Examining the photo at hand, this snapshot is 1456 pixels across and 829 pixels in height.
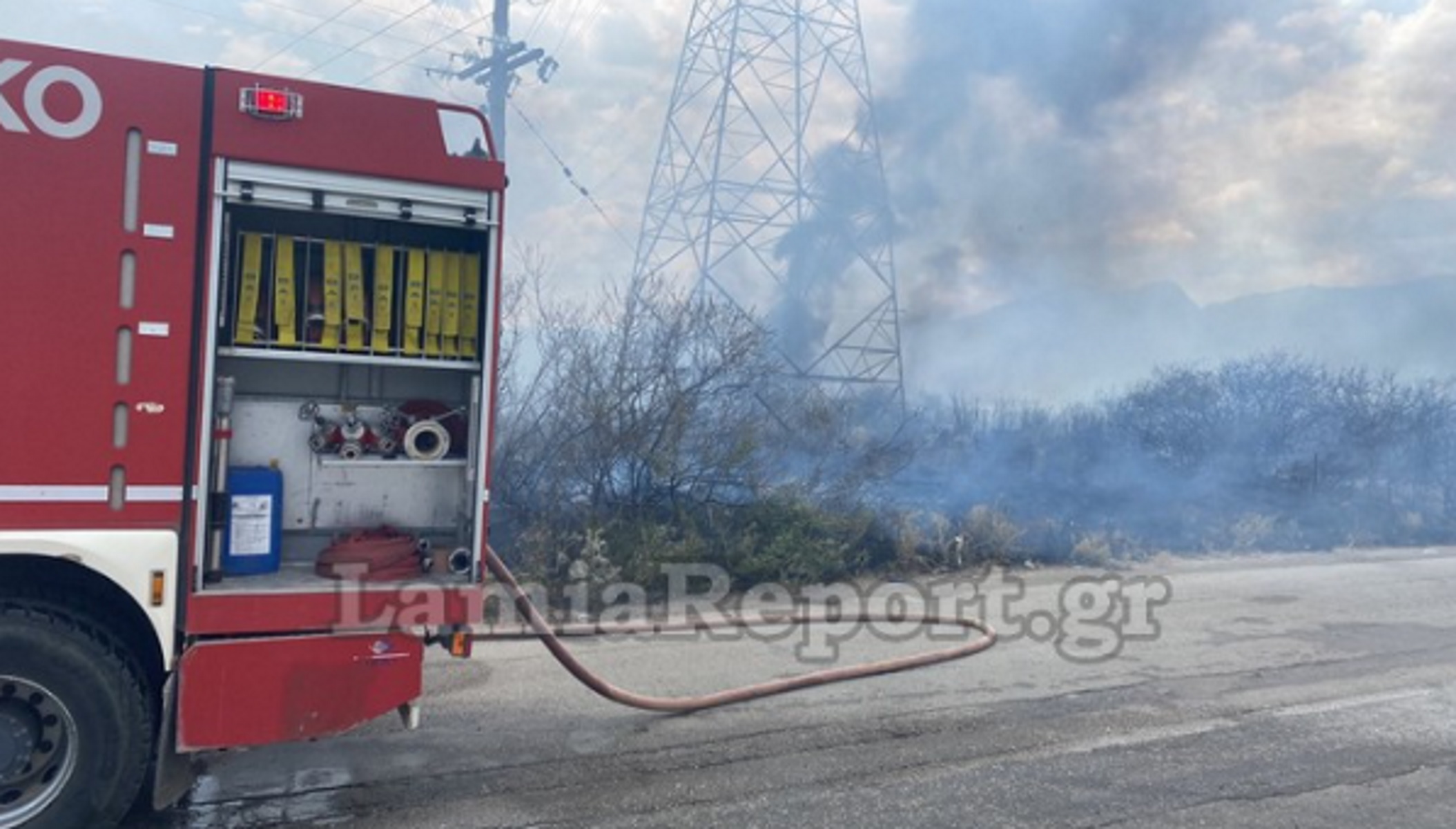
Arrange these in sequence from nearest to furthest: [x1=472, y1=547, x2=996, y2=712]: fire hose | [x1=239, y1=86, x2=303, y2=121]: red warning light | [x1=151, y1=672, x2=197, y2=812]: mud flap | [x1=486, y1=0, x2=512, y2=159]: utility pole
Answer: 1. [x1=151, y1=672, x2=197, y2=812]: mud flap
2. [x1=239, y1=86, x2=303, y2=121]: red warning light
3. [x1=472, y1=547, x2=996, y2=712]: fire hose
4. [x1=486, y1=0, x2=512, y2=159]: utility pole

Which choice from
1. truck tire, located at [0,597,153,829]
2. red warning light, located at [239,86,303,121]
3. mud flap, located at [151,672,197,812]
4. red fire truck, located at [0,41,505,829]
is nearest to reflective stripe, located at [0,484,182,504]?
red fire truck, located at [0,41,505,829]

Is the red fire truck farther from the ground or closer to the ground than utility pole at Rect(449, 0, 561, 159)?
closer to the ground

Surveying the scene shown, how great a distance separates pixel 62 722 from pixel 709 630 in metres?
4.73

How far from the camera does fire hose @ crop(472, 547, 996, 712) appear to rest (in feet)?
17.8

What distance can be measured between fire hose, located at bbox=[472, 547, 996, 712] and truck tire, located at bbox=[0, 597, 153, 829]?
4.76 feet

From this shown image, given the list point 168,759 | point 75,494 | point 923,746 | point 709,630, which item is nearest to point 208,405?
point 75,494

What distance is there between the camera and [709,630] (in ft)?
26.0

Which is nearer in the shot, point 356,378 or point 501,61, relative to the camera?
point 356,378

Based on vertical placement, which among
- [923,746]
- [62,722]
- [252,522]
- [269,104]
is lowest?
[923,746]

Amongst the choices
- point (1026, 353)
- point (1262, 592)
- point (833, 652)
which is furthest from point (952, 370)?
point (833, 652)

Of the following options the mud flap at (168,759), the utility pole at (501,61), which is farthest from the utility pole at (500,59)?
the mud flap at (168,759)

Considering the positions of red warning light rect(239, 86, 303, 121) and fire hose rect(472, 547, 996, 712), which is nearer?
red warning light rect(239, 86, 303, 121)

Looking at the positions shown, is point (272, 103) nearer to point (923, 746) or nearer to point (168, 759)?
point (168, 759)

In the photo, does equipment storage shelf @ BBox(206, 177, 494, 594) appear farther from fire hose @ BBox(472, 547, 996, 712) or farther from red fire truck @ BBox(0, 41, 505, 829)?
fire hose @ BBox(472, 547, 996, 712)
